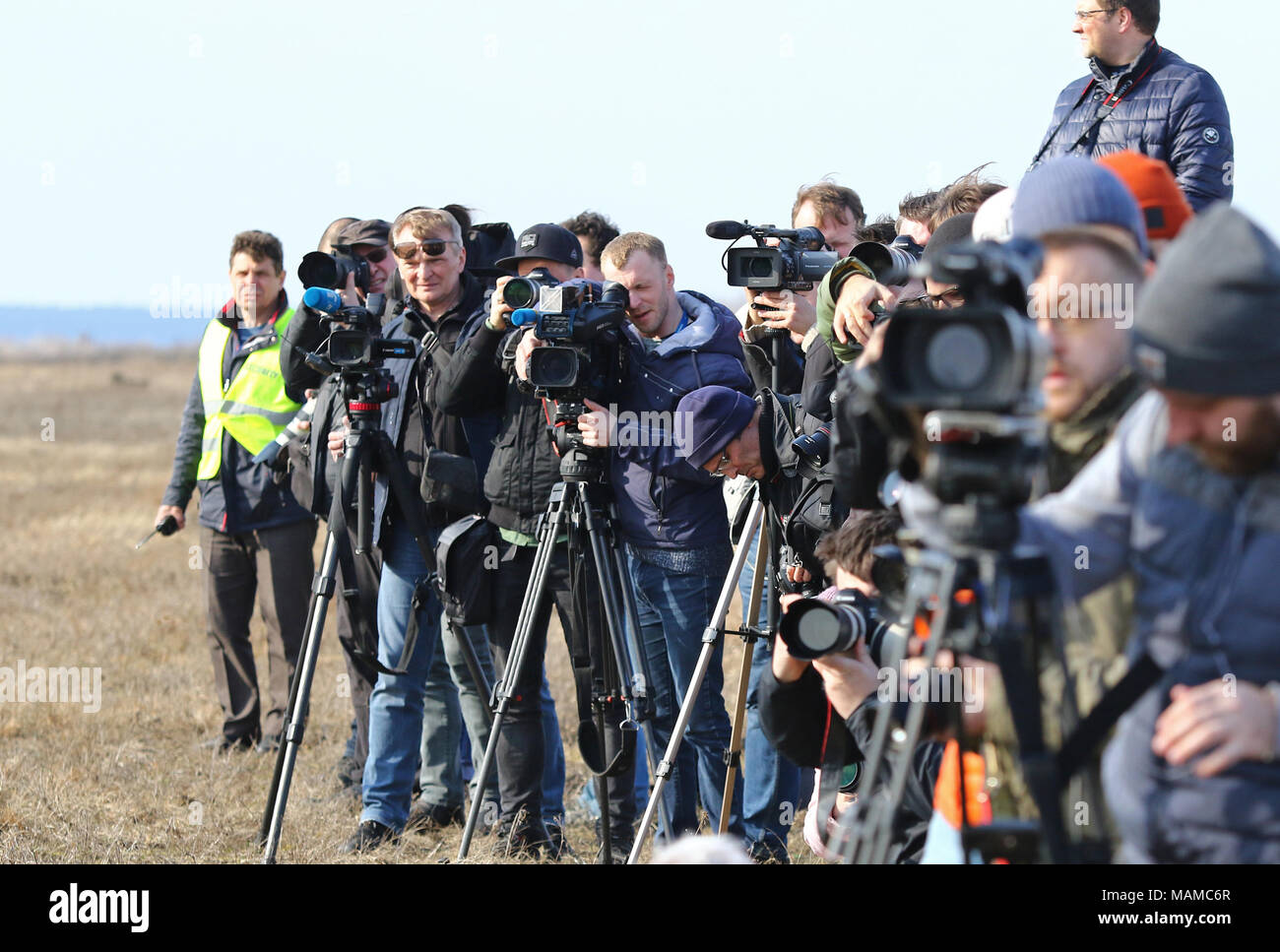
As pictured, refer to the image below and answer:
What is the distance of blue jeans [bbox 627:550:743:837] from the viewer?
14.8 feet

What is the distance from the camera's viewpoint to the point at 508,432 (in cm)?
472

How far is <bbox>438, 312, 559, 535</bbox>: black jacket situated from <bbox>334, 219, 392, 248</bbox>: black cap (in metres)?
1.44

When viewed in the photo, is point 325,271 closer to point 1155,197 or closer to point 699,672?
point 699,672

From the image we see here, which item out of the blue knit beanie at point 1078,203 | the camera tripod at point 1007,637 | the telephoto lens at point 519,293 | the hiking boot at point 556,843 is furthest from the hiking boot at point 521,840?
the blue knit beanie at point 1078,203

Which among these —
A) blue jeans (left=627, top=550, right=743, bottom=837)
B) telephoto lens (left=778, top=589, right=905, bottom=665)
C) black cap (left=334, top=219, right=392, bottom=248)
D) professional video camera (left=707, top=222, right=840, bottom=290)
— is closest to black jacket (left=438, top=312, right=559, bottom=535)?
blue jeans (left=627, top=550, right=743, bottom=837)

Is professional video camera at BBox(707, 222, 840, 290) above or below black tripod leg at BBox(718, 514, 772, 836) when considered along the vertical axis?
above

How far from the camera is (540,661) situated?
4.74m

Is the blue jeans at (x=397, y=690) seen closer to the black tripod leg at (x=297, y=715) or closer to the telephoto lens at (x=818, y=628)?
the black tripod leg at (x=297, y=715)

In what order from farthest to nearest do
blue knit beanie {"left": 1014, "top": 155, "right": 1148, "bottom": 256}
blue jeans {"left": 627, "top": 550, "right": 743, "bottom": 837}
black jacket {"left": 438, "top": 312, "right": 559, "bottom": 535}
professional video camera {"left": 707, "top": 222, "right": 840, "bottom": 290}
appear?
black jacket {"left": 438, "top": 312, "right": 559, "bottom": 535}, blue jeans {"left": 627, "top": 550, "right": 743, "bottom": 837}, professional video camera {"left": 707, "top": 222, "right": 840, "bottom": 290}, blue knit beanie {"left": 1014, "top": 155, "right": 1148, "bottom": 256}

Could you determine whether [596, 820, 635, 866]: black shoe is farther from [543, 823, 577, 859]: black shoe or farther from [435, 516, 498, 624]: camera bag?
[435, 516, 498, 624]: camera bag

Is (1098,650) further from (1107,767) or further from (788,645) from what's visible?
(788,645)

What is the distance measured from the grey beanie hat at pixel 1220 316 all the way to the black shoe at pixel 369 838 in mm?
3602

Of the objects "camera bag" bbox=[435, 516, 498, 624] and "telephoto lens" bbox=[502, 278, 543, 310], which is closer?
"telephoto lens" bbox=[502, 278, 543, 310]

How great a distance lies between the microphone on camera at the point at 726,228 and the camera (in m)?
4.21
